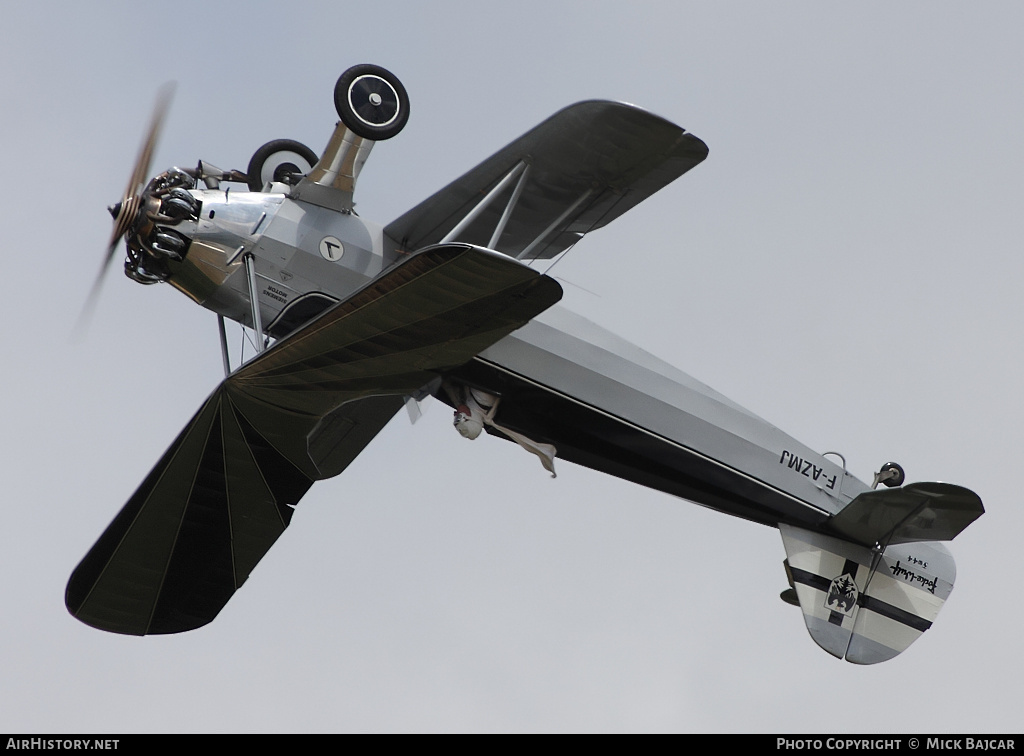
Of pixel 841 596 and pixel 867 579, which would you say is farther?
pixel 867 579

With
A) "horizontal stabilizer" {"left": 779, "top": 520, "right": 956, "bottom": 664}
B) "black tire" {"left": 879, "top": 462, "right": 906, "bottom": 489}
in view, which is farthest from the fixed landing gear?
"horizontal stabilizer" {"left": 779, "top": 520, "right": 956, "bottom": 664}

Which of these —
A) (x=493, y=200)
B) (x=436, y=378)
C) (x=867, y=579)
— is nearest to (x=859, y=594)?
(x=867, y=579)

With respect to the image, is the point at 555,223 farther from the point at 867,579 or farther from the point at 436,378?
the point at 867,579

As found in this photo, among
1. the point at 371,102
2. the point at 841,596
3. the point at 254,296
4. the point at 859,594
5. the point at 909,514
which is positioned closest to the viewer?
the point at 371,102

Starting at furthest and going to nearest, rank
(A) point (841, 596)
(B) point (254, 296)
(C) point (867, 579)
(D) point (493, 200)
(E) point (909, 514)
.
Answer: (C) point (867, 579), (A) point (841, 596), (E) point (909, 514), (D) point (493, 200), (B) point (254, 296)

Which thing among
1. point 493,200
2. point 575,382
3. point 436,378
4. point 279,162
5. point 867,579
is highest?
point 493,200

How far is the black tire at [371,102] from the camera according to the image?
1326 cm

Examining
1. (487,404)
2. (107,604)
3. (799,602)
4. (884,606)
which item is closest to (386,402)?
(487,404)

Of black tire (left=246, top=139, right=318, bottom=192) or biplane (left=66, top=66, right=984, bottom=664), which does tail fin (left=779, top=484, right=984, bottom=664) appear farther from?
black tire (left=246, top=139, right=318, bottom=192)

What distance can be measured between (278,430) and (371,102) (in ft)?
12.4

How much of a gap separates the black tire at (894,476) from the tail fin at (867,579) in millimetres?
639

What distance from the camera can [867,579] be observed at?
54.6 ft

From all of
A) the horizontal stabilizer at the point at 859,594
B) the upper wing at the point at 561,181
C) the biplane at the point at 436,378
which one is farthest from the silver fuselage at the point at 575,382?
the upper wing at the point at 561,181

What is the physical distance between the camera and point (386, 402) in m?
14.8
